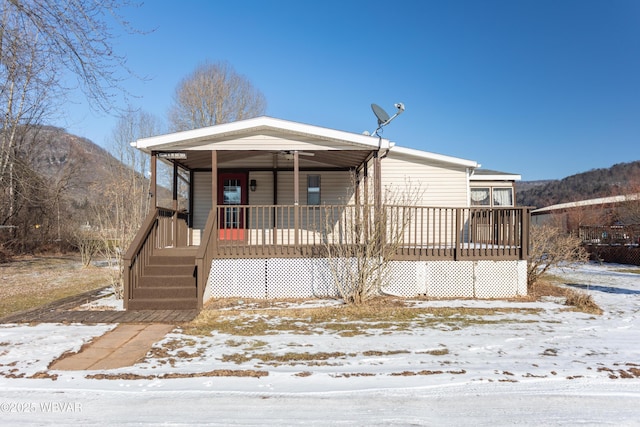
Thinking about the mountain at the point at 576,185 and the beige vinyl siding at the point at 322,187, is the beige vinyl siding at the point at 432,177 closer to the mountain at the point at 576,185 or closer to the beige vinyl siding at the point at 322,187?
the beige vinyl siding at the point at 322,187

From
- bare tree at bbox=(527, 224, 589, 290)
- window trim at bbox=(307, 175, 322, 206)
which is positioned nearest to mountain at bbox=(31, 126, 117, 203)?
window trim at bbox=(307, 175, 322, 206)

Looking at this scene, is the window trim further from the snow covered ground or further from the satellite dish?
the snow covered ground

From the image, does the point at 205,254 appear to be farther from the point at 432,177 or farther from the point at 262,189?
the point at 432,177

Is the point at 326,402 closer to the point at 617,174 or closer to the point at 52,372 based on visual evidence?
the point at 52,372

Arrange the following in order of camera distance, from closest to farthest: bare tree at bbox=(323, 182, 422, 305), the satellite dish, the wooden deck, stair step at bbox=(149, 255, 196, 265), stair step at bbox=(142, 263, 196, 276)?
the wooden deck, bare tree at bbox=(323, 182, 422, 305), stair step at bbox=(142, 263, 196, 276), stair step at bbox=(149, 255, 196, 265), the satellite dish

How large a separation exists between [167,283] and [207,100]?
19055 millimetres

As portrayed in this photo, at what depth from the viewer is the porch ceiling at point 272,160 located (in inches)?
337

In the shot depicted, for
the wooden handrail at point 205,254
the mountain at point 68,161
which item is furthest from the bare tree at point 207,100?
the wooden handrail at point 205,254

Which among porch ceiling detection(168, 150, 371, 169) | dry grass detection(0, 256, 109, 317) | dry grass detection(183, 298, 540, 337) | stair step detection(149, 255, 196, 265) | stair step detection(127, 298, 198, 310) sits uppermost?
porch ceiling detection(168, 150, 371, 169)

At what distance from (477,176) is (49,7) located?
1117cm

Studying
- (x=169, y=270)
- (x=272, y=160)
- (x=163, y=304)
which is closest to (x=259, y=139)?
(x=272, y=160)

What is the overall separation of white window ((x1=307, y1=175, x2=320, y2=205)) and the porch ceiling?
1.24 ft

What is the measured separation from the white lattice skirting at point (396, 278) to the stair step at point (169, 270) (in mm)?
626

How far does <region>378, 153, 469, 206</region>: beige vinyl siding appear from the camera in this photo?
1077 cm
